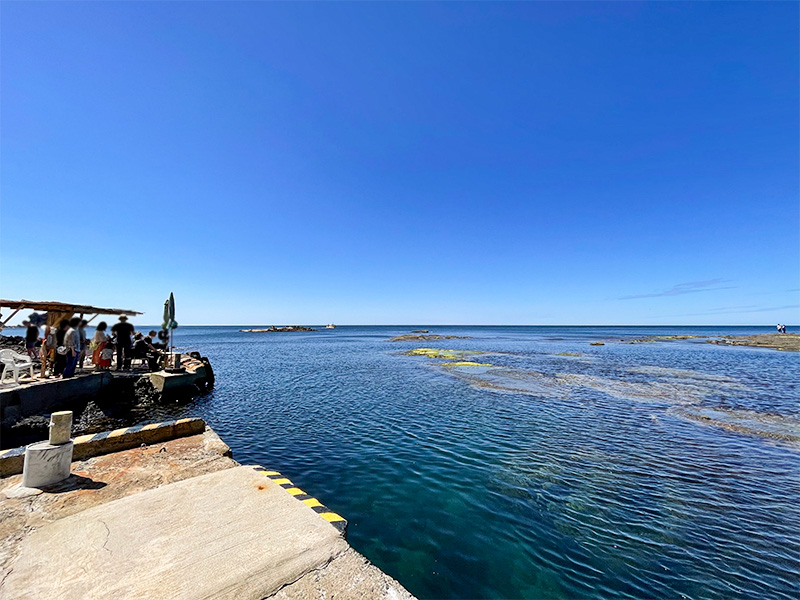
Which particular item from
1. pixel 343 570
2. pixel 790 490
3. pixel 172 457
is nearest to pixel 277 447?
pixel 172 457

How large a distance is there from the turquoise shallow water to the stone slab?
1.90m

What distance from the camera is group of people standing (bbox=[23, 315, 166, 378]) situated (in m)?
13.2

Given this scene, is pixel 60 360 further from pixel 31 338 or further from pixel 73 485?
pixel 73 485

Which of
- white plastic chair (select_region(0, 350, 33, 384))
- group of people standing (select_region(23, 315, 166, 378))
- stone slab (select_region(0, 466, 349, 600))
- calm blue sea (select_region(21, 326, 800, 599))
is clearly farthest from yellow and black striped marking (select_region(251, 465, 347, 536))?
white plastic chair (select_region(0, 350, 33, 384))

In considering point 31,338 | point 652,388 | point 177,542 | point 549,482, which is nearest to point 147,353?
point 31,338

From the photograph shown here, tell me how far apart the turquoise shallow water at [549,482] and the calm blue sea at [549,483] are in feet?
0.12

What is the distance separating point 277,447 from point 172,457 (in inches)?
145

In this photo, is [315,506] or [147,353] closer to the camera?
[315,506]

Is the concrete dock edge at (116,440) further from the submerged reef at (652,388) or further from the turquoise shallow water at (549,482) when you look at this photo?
the submerged reef at (652,388)

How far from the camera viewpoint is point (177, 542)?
3969 mm

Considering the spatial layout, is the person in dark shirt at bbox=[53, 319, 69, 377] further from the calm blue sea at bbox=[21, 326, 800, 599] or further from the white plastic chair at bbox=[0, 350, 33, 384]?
the calm blue sea at bbox=[21, 326, 800, 599]

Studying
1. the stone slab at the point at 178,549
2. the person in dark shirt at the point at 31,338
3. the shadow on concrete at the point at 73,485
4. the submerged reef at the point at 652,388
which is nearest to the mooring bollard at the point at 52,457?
the shadow on concrete at the point at 73,485

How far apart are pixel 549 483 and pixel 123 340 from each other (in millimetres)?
19689

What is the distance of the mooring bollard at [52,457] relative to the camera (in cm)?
524
